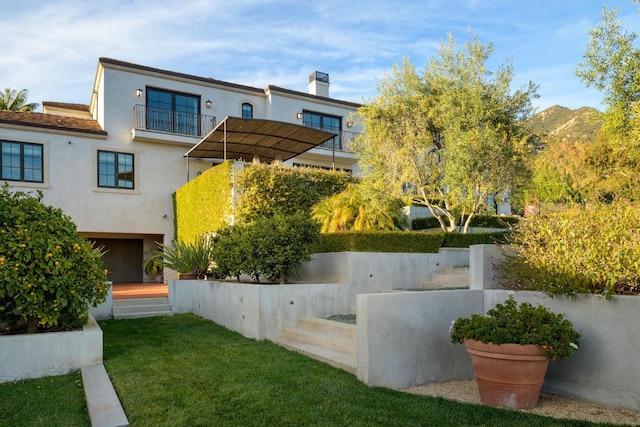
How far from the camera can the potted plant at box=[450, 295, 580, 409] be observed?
191 inches

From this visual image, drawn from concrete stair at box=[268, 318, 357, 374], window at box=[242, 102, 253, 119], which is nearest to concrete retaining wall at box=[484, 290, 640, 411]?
concrete stair at box=[268, 318, 357, 374]

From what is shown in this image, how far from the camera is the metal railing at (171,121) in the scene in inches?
757

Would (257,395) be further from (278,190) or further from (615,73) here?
(615,73)

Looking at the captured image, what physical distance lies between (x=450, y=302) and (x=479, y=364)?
1284 mm

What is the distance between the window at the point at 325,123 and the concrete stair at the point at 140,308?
12324 millimetres

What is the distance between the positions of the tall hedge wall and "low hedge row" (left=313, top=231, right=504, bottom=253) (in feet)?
13.4

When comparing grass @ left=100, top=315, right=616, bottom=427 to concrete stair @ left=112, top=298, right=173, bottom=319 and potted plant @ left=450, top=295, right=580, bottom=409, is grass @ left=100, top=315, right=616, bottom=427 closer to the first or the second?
potted plant @ left=450, top=295, right=580, bottom=409

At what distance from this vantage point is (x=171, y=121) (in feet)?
65.2

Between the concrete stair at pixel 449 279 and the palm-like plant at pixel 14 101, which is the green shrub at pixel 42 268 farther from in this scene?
the palm-like plant at pixel 14 101

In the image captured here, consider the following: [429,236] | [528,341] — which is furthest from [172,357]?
[429,236]

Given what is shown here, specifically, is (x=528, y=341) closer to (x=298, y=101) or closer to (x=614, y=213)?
(x=614, y=213)

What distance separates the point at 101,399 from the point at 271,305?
373cm

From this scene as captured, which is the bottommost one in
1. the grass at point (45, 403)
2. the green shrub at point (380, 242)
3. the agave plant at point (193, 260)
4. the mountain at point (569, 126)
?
the grass at point (45, 403)

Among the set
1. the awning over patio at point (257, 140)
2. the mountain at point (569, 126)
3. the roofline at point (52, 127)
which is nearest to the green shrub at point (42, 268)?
the awning over patio at point (257, 140)
